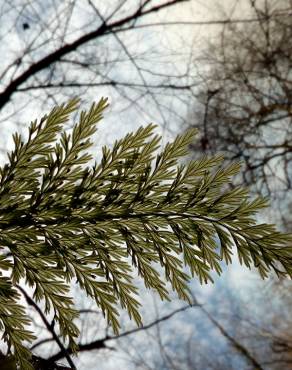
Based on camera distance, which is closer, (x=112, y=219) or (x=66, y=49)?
(x=112, y=219)

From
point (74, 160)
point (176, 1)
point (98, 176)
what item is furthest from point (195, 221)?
point (176, 1)

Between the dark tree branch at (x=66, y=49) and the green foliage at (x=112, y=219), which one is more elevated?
the dark tree branch at (x=66, y=49)

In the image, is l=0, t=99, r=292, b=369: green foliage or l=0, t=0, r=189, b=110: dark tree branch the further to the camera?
l=0, t=0, r=189, b=110: dark tree branch

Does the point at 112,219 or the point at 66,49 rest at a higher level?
the point at 66,49

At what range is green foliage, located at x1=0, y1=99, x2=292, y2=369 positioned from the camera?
234 cm

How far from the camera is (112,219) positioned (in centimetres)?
251

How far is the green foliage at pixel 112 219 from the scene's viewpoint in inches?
92.0

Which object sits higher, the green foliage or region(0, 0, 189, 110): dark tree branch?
region(0, 0, 189, 110): dark tree branch

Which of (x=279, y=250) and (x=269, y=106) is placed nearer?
(x=279, y=250)

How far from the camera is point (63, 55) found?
5574mm

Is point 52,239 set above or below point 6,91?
below

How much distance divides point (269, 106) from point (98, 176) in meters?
5.48

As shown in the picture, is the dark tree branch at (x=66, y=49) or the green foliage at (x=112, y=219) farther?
the dark tree branch at (x=66, y=49)

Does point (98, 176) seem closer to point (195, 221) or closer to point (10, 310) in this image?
point (195, 221)
